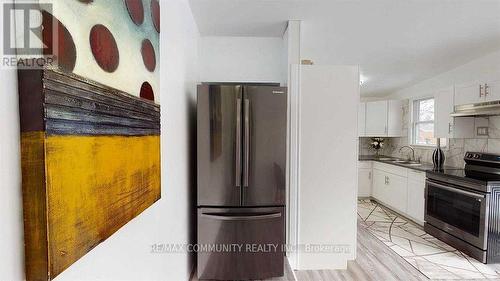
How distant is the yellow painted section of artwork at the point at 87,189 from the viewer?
21.2 inches

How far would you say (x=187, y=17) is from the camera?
2.04 meters

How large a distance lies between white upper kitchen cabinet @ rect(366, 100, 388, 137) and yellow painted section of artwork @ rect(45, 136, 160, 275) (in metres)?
5.10

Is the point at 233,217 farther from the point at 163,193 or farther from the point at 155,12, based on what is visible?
the point at 155,12

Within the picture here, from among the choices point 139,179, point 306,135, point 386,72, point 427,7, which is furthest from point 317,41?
point 139,179

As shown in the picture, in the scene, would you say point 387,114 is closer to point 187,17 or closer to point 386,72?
point 386,72

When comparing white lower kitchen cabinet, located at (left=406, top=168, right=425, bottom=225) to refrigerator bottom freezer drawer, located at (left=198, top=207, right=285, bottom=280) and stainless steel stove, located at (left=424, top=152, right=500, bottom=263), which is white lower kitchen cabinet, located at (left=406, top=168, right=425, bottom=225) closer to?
stainless steel stove, located at (left=424, top=152, right=500, bottom=263)

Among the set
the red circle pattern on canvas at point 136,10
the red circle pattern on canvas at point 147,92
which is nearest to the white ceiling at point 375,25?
the red circle pattern on canvas at point 136,10

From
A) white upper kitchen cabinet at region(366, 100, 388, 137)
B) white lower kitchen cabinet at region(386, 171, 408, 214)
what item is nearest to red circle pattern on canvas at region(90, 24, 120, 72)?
white lower kitchen cabinet at region(386, 171, 408, 214)

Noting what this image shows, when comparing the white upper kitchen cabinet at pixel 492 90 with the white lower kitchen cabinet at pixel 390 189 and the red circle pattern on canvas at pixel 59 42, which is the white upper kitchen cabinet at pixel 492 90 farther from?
the red circle pattern on canvas at pixel 59 42

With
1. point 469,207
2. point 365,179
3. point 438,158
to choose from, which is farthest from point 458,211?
point 365,179

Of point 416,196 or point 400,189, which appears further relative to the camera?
point 400,189

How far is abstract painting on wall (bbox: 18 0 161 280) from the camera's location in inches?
20.4

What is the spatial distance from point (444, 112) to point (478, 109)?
57 centimetres

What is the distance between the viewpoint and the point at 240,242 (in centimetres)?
208
